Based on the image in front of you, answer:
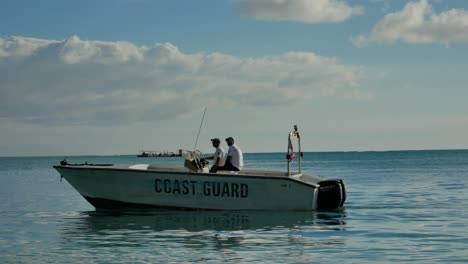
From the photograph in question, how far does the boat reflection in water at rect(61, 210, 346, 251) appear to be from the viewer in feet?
44.1

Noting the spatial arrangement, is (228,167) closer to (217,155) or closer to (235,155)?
(235,155)

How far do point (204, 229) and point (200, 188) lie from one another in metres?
2.97

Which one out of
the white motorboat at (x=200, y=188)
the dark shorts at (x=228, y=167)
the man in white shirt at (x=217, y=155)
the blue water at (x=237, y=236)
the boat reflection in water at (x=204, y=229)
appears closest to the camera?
the blue water at (x=237, y=236)

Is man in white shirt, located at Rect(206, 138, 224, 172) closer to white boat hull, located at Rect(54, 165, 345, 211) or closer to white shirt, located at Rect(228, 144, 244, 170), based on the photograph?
white shirt, located at Rect(228, 144, 244, 170)

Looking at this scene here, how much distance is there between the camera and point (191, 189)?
1845 centimetres

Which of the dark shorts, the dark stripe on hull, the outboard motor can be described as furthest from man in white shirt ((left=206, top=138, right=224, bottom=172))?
the outboard motor

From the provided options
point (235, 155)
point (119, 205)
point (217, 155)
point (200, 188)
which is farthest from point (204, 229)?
point (119, 205)

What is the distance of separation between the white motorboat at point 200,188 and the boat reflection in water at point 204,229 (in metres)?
0.28

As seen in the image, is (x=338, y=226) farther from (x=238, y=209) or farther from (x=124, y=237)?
(x=124, y=237)

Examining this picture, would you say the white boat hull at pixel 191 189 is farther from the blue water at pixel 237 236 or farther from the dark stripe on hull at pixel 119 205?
the blue water at pixel 237 236

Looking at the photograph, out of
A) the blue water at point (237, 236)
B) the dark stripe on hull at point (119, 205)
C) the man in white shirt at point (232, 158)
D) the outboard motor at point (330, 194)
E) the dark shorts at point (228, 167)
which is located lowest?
the blue water at point (237, 236)

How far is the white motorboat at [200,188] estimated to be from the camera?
58.9 feet

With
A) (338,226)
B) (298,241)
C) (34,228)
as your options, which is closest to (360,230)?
(338,226)

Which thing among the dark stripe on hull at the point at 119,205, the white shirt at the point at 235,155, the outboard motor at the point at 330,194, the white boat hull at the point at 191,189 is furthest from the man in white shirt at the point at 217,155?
the outboard motor at the point at 330,194
